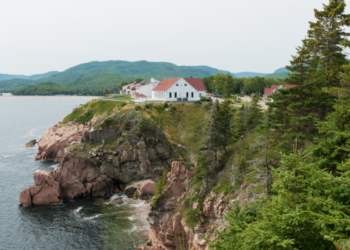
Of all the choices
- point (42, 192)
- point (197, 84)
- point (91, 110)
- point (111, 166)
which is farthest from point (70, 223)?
point (197, 84)

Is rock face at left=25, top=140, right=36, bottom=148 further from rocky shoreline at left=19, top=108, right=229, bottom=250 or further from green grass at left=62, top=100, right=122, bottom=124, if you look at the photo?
rocky shoreline at left=19, top=108, right=229, bottom=250

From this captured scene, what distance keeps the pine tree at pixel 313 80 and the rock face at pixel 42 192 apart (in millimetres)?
40086

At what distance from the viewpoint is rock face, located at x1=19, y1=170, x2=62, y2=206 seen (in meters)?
40.6

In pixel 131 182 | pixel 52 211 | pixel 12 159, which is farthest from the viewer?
pixel 12 159

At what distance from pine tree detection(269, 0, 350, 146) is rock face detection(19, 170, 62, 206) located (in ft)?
132

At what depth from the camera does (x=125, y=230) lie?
33906 mm

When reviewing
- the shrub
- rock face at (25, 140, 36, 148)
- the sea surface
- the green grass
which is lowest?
the sea surface

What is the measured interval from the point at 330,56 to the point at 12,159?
2984 inches

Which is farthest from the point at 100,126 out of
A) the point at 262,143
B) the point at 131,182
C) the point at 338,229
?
the point at 338,229

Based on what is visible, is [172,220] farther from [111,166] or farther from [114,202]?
[111,166]

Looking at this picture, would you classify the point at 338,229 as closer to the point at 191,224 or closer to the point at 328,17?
the point at 191,224

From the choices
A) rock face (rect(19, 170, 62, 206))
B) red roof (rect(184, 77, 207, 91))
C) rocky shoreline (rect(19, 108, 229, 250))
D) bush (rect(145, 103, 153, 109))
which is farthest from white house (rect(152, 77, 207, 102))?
rock face (rect(19, 170, 62, 206))

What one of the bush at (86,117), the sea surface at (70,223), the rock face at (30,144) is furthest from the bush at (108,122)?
the rock face at (30,144)

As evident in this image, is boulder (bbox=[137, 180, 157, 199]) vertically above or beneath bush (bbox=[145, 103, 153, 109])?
beneath
